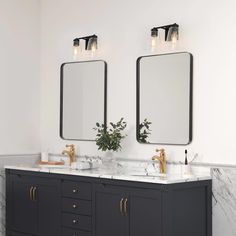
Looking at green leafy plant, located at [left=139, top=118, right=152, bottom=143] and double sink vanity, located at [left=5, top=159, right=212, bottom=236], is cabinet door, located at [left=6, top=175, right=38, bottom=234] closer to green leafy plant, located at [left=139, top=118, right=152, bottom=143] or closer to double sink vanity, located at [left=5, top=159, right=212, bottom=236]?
double sink vanity, located at [left=5, top=159, right=212, bottom=236]

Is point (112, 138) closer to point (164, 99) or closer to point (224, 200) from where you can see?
point (164, 99)

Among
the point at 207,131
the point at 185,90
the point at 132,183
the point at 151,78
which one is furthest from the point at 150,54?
the point at 132,183

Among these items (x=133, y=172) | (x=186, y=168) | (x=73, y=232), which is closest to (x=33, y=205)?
(x=73, y=232)

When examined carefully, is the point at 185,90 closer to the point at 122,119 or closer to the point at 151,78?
the point at 151,78

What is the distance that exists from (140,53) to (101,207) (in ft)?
4.71

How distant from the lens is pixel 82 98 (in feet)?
16.9

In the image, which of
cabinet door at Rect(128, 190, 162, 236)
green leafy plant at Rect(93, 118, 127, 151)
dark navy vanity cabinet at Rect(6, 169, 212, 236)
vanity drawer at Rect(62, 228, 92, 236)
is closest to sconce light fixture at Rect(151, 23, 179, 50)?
green leafy plant at Rect(93, 118, 127, 151)

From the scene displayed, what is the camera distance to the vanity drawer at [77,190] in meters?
4.28

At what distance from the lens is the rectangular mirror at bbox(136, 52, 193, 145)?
430 cm

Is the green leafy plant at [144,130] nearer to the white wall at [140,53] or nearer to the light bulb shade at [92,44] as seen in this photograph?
the white wall at [140,53]

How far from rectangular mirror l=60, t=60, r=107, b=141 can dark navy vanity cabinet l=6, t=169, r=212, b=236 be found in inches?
26.8

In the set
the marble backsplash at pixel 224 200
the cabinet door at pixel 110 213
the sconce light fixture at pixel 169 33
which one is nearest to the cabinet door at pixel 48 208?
the cabinet door at pixel 110 213

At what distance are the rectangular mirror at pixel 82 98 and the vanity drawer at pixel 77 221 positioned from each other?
89 centimetres

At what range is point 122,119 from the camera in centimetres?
477
